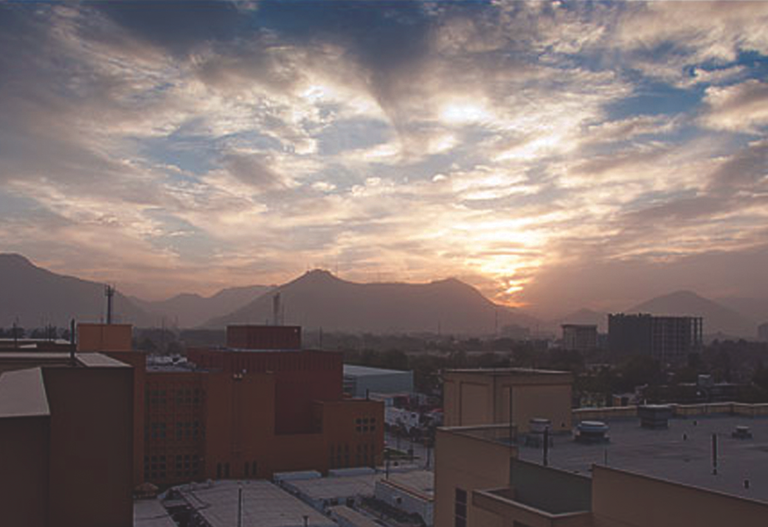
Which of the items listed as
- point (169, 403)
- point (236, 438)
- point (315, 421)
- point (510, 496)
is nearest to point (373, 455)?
point (315, 421)

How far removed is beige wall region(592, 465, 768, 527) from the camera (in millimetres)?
9172

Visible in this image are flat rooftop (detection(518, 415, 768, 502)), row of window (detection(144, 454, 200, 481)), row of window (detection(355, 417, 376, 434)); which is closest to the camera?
flat rooftop (detection(518, 415, 768, 502))

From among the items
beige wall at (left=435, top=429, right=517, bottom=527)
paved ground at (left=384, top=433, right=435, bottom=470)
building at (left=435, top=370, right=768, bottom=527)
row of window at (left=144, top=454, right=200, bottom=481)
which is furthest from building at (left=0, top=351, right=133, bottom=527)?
paved ground at (left=384, top=433, right=435, bottom=470)

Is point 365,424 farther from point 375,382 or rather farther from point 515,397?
point 375,382

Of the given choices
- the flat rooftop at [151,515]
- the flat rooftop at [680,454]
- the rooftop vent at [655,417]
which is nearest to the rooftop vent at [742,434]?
the flat rooftop at [680,454]

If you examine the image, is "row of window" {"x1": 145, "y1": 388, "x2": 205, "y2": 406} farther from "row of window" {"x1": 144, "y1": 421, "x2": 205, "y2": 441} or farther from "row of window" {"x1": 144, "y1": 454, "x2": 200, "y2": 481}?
"row of window" {"x1": 144, "y1": 454, "x2": 200, "y2": 481}

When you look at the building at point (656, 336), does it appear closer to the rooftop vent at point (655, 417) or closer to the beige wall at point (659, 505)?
the rooftop vent at point (655, 417)

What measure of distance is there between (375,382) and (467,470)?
207ft

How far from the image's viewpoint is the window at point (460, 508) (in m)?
15.3

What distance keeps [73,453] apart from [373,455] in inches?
1422

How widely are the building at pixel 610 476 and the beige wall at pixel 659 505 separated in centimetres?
1

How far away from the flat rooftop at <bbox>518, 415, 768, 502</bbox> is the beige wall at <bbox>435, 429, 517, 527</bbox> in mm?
864

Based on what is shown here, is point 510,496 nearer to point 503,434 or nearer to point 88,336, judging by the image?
point 503,434

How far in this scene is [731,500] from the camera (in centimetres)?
927
